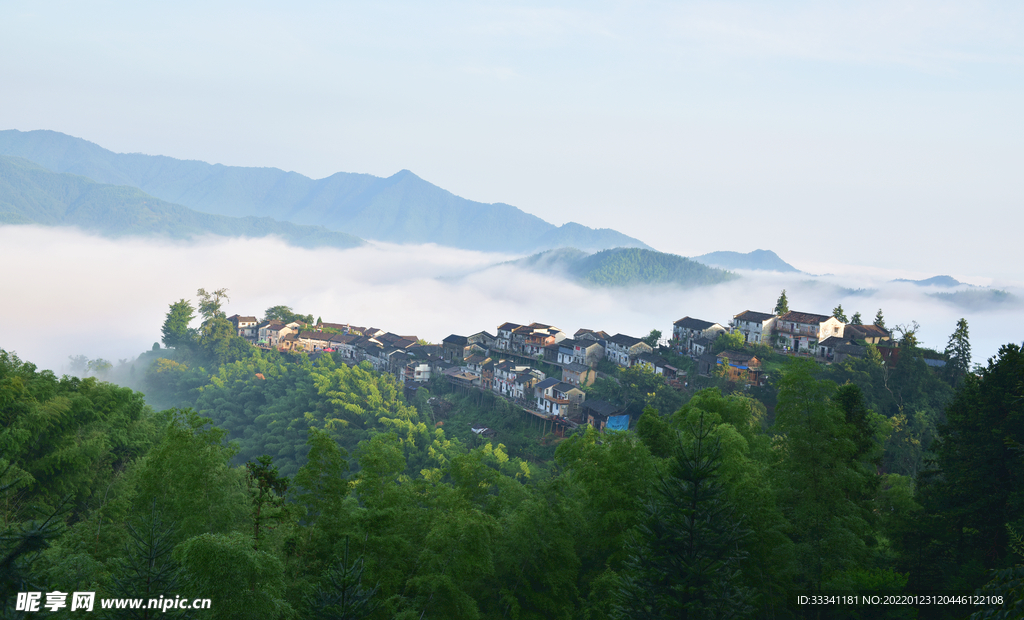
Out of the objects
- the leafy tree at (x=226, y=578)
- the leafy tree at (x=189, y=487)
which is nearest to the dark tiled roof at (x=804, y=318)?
the leafy tree at (x=189, y=487)

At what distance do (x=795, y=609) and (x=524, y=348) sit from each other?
1681 inches

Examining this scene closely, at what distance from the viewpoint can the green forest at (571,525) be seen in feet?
29.1

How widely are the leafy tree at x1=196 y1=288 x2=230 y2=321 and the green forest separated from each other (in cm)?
5076

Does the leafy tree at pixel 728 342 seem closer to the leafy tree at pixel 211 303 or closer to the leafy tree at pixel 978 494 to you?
the leafy tree at pixel 978 494

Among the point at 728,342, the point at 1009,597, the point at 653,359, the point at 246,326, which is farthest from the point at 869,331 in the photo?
the point at 246,326

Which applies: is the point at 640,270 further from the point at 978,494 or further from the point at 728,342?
the point at 978,494

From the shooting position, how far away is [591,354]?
48375 mm

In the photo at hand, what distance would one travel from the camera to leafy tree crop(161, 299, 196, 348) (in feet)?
222

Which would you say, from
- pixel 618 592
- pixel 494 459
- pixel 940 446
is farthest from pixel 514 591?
pixel 494 459

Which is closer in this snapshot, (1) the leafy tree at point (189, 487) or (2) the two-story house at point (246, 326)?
(1) the leafy tree at point (189, 487)

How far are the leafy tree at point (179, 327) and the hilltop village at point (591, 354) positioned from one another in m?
14.4

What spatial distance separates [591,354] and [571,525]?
1403 inches

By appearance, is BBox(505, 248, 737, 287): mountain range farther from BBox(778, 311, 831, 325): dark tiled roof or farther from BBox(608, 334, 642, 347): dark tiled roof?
BBox(778, 311, 831, 325): dark tiled roof

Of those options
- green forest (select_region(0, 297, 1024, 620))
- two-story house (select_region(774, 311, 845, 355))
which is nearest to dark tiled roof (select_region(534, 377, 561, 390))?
two-story house (select_region(774, 311, 845, 355))
